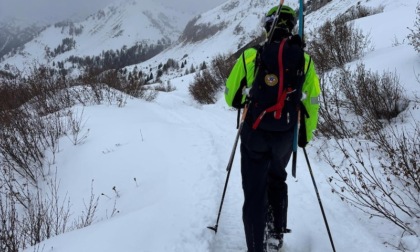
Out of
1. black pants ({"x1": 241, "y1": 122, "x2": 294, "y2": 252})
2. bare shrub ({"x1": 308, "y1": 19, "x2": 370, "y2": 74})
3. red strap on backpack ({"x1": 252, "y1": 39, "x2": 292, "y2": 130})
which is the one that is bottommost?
black pants ({"x1": 241, "y1": 122, "x2": 294, "y2": 252})

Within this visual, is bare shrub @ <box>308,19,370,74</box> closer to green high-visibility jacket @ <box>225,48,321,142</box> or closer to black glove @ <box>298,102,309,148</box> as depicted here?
black glove @ <box>298,102,309,148</box>

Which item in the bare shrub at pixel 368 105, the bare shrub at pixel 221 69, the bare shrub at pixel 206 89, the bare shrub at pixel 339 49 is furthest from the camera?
the bare shrub at pixel 206 89

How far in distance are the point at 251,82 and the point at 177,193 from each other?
2.37m

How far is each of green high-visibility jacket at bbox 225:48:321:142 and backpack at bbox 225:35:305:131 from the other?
0.04 metres

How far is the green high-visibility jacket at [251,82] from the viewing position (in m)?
2.83

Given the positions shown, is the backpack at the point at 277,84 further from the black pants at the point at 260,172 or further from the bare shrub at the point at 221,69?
the bare shrub at the point at 221,69

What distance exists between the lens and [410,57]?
23.3 ft

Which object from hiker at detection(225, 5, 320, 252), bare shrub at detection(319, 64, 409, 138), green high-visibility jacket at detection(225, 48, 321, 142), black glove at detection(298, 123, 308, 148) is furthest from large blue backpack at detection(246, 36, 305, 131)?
bare shrub at detection(319, 64, 409, 138)

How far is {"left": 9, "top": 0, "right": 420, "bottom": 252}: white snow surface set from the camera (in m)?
3.55

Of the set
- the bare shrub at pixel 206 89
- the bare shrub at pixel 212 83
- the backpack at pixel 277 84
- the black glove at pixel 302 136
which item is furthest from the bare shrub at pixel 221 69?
the backpack at pixel 277 84

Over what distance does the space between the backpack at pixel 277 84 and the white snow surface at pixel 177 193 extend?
1.59 meters

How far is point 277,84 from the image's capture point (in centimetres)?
269

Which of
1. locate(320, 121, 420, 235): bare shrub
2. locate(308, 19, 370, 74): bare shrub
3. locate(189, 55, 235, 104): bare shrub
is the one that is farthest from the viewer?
locate(189, 55, 235, 104): bare shrub

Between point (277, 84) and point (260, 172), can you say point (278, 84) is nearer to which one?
point (277, 84)
